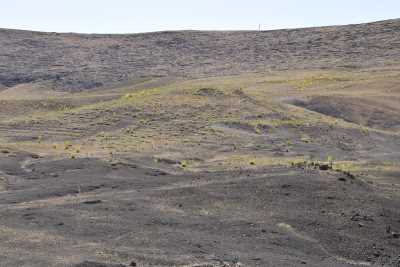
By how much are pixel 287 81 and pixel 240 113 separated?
1457 cm

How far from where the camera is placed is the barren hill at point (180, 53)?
61.0m

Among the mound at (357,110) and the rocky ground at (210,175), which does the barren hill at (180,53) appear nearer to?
the rocky ground at (210,175)

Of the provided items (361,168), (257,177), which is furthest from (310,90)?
(257,177)

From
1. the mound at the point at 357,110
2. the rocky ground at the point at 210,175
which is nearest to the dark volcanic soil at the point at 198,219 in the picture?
the rocky ground at the point at 210,175

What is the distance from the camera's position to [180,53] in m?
68.5

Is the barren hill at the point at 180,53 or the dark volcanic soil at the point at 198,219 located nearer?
the dark volcanic soil at the point at 198,219

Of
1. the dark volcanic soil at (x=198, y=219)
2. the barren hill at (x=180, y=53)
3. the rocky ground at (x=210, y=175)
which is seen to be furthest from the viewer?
the barren hill at (x=180, y=53)

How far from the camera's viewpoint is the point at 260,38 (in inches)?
2783

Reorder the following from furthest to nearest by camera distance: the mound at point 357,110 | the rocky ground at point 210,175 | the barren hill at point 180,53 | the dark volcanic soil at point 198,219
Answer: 1. the barren hill at point 180,53
2. the mound at point 357,110
3. the rocky ground at point 210,175
4. the dark volcanic soil at point 198,219

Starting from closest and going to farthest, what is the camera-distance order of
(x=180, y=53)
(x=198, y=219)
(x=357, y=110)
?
(x=198, y=219) < (x=357, y=110) < (x=180, y=53)

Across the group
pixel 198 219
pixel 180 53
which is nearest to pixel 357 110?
pixel 198 219

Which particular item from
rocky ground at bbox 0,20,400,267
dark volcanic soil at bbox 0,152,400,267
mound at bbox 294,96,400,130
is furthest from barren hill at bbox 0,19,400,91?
dark volcanic soil at bbox 0,152,400,267

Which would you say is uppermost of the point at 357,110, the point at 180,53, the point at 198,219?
the point at 180,53

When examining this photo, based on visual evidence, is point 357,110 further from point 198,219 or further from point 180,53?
point 180,53
